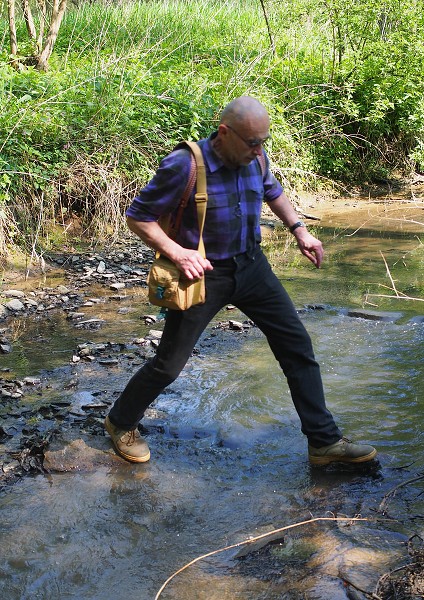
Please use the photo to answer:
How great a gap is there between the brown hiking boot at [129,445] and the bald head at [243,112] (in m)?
1.92

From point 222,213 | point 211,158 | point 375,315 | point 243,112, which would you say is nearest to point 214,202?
point 222,213

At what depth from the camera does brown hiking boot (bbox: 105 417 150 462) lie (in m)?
4.20

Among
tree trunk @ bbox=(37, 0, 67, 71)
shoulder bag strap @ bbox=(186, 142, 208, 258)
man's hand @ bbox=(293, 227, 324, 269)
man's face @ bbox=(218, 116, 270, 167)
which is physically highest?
tree trunk @ bbox=(37, 0, 67, 71)

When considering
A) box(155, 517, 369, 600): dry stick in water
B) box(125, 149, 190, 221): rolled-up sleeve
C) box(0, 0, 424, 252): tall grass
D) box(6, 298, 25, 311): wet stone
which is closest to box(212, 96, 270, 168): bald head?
box(125, 149, 190, 221): rolled-up sleeve

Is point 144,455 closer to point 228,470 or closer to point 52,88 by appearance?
point 228,470

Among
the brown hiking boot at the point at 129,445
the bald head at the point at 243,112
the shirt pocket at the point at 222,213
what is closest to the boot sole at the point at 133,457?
the brown hiking boot at the point at 129,445

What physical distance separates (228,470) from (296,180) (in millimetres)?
9089

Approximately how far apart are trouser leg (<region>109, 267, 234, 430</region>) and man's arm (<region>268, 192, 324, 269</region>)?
0.48 m

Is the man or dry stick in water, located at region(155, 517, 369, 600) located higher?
the man

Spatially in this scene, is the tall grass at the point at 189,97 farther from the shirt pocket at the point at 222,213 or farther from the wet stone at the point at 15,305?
the shirt pocket at the point at 222,213

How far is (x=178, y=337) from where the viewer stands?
375cm

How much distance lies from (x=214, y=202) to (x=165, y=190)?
0.25m

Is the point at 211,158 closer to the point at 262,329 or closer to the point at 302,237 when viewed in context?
the point at 302,237

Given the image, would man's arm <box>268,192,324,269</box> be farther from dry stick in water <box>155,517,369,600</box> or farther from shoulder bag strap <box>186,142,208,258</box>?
dry stick in water <box>155,517,369,600</box>
